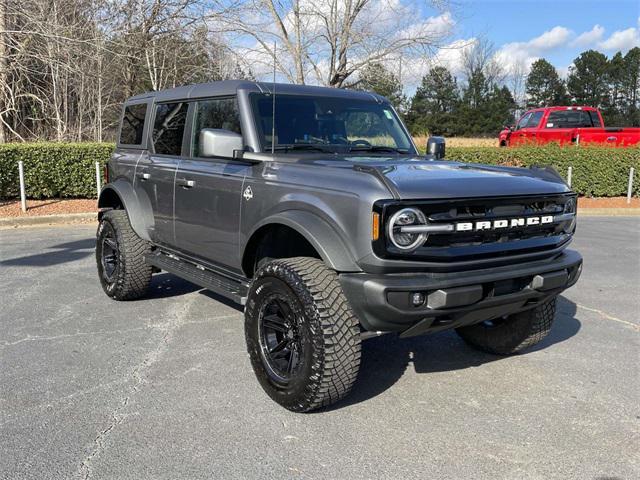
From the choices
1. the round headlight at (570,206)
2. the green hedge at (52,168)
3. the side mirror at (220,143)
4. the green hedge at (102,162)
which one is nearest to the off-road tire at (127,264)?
the side mirror at (220,143)

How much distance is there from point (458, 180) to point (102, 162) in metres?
11.5

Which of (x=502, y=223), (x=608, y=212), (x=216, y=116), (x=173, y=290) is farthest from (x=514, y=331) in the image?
(x=608, y=212)

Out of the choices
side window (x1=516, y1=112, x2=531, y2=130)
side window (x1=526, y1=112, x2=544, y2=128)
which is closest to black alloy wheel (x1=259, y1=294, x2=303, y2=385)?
side window (x1=526, y1=112, x2=544, y2=128)

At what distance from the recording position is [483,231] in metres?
3.26

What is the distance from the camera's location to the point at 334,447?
121 inches

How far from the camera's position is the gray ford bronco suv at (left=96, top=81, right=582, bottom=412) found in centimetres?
309

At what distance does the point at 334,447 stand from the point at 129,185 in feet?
11.8

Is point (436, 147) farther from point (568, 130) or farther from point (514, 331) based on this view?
point (568, 130)

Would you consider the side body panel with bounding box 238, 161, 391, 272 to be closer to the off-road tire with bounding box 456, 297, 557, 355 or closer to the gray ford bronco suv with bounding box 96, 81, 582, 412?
the gray ford bronco suv with bounding box 96, 81, 582, 412

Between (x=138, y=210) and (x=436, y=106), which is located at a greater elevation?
(x=436, y=106)

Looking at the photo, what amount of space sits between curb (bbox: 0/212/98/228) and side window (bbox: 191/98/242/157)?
8015 millimetres

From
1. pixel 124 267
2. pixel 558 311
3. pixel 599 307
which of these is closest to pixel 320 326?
pixel 124 267

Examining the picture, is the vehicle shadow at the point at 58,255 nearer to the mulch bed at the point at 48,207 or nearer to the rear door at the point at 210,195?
the mulch bed at the point at 48,207

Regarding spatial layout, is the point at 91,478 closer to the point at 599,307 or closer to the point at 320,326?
the point at 320,326
